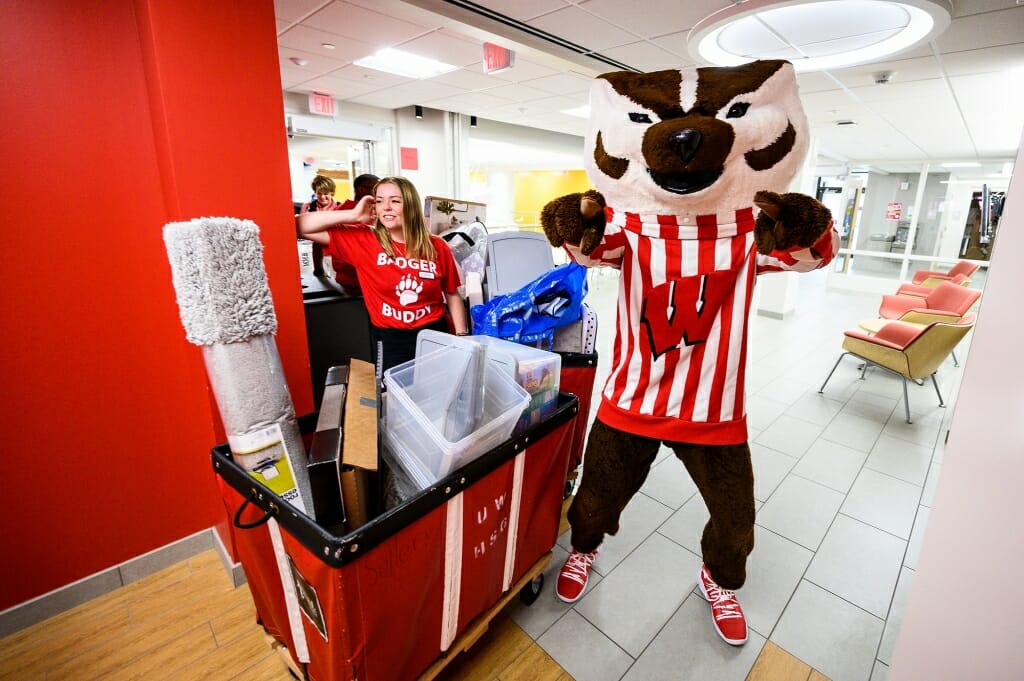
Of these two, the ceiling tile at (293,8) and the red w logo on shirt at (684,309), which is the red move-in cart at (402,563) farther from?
the ceiling tile at (293,8)

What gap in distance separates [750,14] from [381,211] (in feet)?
9.43

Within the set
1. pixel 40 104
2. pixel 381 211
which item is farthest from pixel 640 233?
pixel 40 104

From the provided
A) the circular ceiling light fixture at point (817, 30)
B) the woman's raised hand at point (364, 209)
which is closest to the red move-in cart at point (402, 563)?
the woman's raised hand at point (364, 209)

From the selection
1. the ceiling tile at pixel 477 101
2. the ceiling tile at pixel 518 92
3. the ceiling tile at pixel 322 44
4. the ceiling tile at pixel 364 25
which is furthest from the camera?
the ceiling tile at pixel 477 101

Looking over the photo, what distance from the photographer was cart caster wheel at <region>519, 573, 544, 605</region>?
1.75 metres

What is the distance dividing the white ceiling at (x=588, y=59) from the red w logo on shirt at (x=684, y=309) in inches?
111

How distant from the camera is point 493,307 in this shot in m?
2.04

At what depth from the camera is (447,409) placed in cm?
125

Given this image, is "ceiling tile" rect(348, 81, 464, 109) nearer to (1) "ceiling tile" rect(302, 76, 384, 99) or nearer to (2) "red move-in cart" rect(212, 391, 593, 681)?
(1) "ceiling tile" rect(302, 76, 384, 99)

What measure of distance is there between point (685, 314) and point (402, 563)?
952 mm

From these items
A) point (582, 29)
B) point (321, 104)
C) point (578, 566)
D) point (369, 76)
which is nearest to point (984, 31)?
point (582, 29)

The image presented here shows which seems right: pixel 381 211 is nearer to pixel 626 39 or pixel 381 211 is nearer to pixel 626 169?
pixel 626 169

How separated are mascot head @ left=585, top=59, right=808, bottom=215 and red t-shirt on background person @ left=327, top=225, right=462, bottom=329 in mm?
1044

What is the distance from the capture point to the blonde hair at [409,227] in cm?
203
